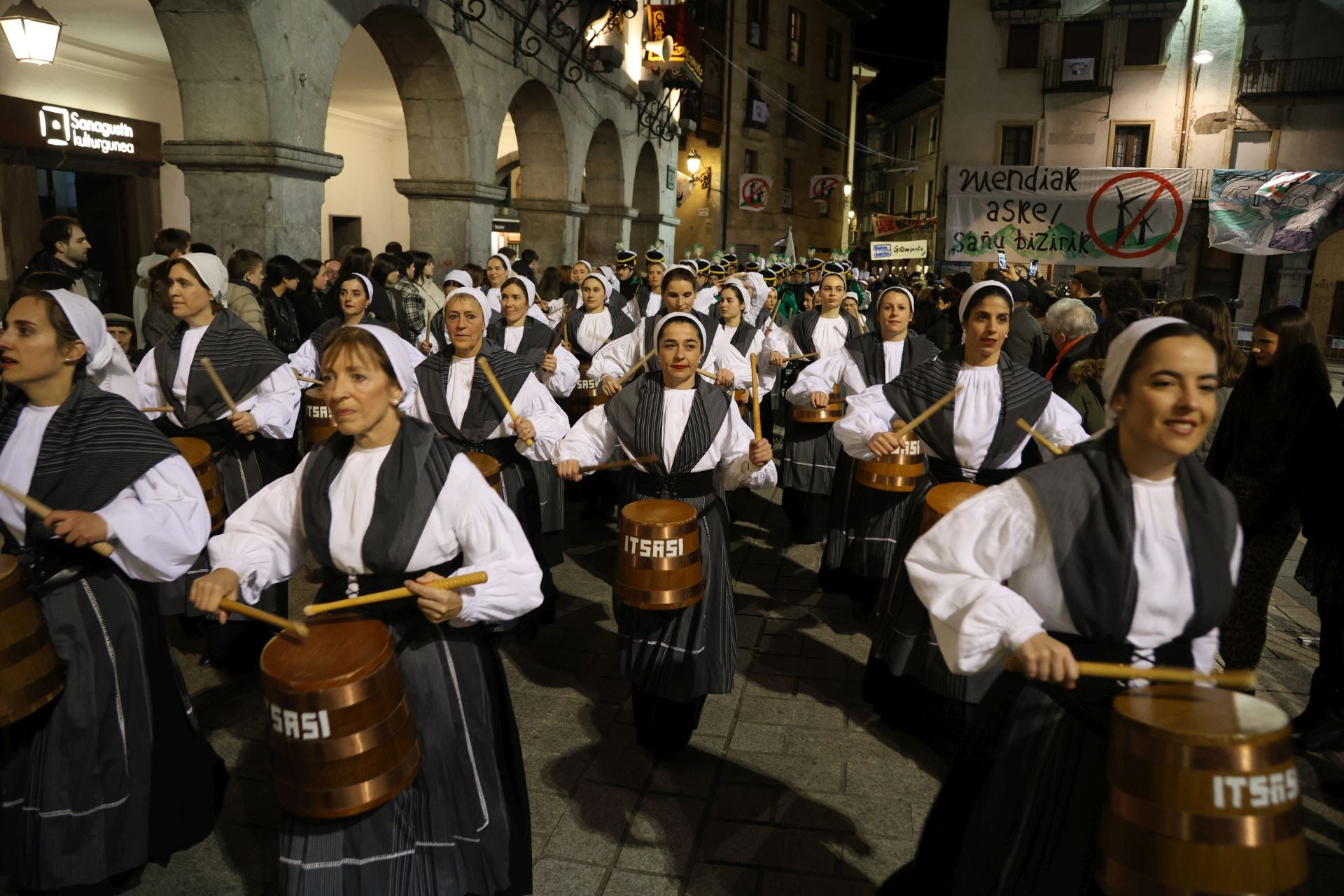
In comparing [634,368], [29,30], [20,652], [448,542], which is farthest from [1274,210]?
[20,652]

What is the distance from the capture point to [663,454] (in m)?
4.41

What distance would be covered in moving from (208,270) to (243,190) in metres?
3.34

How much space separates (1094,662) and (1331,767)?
281 centimetres

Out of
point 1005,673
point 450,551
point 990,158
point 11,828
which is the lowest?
point 11,828

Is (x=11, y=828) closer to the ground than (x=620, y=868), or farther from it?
farther from it

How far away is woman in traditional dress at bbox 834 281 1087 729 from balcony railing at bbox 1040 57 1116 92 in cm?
2944

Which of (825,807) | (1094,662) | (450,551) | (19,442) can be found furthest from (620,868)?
(19,442)

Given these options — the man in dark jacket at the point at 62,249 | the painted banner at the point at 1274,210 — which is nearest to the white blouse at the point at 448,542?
the man in dark jacket at the point at 62,249

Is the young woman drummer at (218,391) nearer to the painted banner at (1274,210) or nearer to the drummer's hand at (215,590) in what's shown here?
the drummer's hand at (215,590)

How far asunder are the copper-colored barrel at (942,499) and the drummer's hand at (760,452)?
0.71 m

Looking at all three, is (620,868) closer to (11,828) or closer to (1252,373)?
(11,828)

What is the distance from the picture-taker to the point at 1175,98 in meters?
29.3

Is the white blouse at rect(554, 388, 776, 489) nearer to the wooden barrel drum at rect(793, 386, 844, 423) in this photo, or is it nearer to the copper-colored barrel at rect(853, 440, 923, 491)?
the copper-colored barrel at rect(853, 440, 923, 491)

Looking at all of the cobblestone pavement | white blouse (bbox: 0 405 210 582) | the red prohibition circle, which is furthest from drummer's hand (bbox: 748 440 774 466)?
the red prohibition circle
